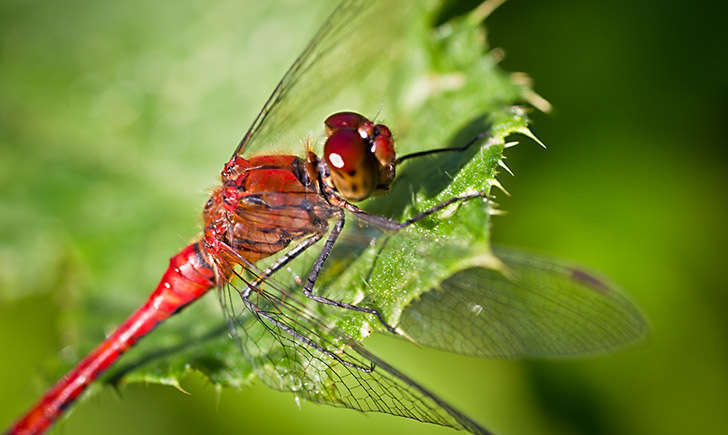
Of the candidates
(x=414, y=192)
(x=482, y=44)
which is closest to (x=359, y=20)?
(x=482, y=44)

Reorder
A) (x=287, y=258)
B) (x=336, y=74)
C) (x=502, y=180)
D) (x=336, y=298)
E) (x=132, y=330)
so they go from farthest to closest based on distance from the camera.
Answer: (x=502, y=180)
(x=336, y=74)
(x=132, y=330)
(x=287, y=258)
(x=336, y=298)

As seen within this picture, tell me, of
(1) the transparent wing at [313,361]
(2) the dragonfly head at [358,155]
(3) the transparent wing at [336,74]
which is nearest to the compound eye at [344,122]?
(2) the dragonfly head at [358,155]

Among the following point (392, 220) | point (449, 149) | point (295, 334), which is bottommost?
point (295, 334)

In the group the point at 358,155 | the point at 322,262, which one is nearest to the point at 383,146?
the point at 358,155

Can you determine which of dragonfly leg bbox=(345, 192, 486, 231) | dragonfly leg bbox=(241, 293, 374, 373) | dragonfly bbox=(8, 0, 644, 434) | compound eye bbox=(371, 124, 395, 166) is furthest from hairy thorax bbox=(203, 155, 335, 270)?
compound eye bbox=(371, 124, 395, 166)

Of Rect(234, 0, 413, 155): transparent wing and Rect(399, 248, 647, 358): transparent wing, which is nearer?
Rect(399, 248, 647, 358): transparent wing

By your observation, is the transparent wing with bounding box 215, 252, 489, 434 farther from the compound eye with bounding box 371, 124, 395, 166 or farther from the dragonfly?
the compound eye with bounding box 371, 124, 395, 166

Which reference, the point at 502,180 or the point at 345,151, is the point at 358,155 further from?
the point at 502,180

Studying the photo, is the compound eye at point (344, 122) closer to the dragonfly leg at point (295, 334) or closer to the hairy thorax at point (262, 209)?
the hairy thorax at point (262, 209)
